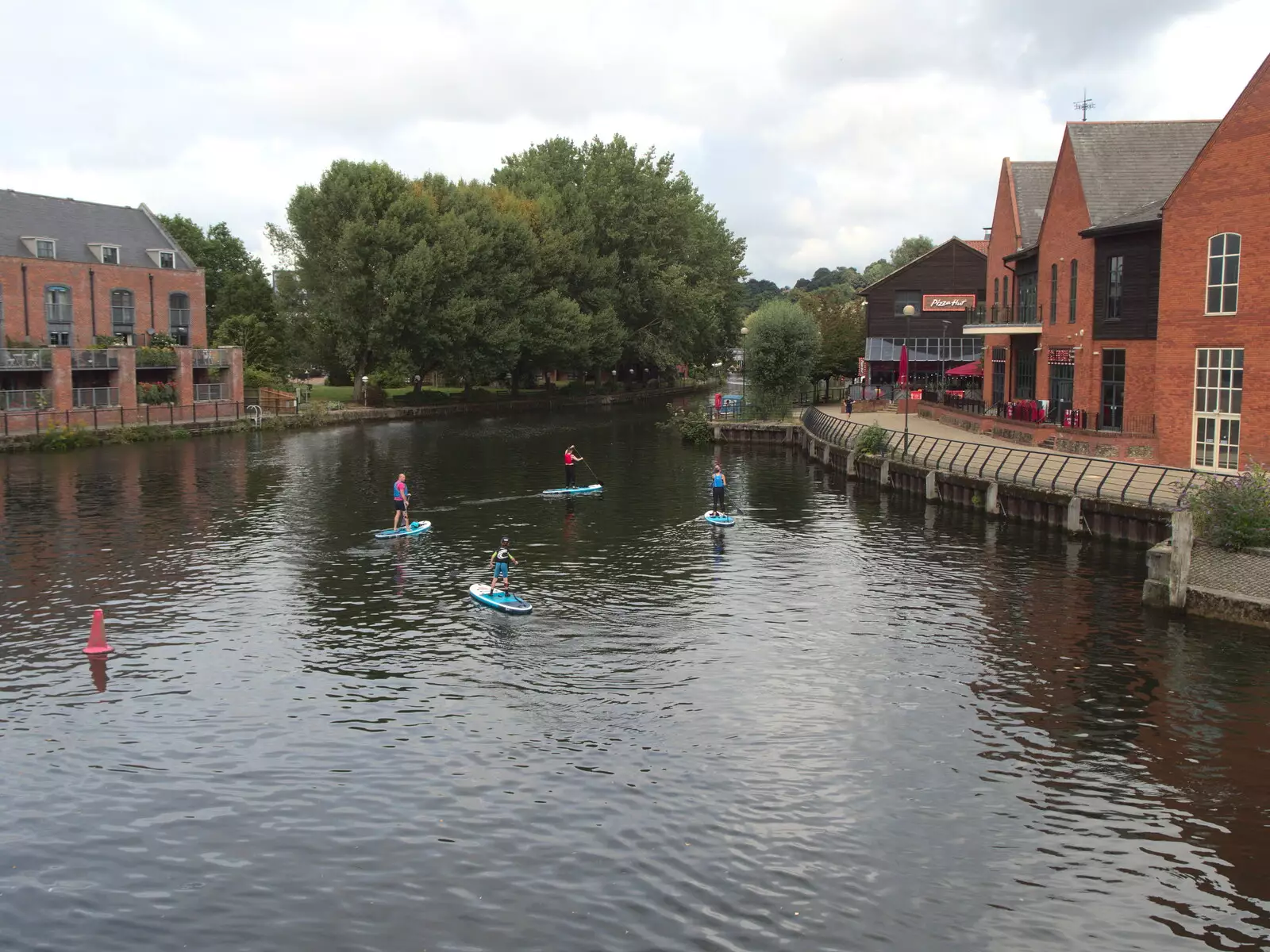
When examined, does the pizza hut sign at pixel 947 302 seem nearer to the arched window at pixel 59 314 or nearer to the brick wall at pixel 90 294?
the brick wall at pixel 90 294

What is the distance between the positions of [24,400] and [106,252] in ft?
55.5

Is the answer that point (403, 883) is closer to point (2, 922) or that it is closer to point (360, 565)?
point (2, 922)

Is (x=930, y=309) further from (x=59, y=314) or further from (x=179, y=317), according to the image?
(x=59, y=314)

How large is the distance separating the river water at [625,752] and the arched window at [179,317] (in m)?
49.5

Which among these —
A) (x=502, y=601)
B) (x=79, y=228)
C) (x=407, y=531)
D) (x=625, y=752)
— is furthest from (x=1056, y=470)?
(x=79, y=228)

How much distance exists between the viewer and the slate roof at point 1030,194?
6328cm

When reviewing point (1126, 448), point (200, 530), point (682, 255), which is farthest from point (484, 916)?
point (682, 255)

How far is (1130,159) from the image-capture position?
Answer: 5031 cm

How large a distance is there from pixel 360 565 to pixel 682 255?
8067 centimetres

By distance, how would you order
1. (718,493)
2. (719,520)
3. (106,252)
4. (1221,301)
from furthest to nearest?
(106,252), (718,493), (1221,301), (719,520)

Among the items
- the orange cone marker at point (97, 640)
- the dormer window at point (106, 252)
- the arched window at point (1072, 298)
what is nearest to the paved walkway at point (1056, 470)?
the arched window at point (1072, 298)

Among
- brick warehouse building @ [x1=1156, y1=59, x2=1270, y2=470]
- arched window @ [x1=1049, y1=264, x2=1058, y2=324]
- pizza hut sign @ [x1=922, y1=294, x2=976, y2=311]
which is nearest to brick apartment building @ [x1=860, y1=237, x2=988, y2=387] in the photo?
pizza hut sign @ [x1=922, y1=294, x2=976, y2=311]

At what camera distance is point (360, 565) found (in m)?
32.3

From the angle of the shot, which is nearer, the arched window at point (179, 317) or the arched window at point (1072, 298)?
the arched window at point (1072, 298)
